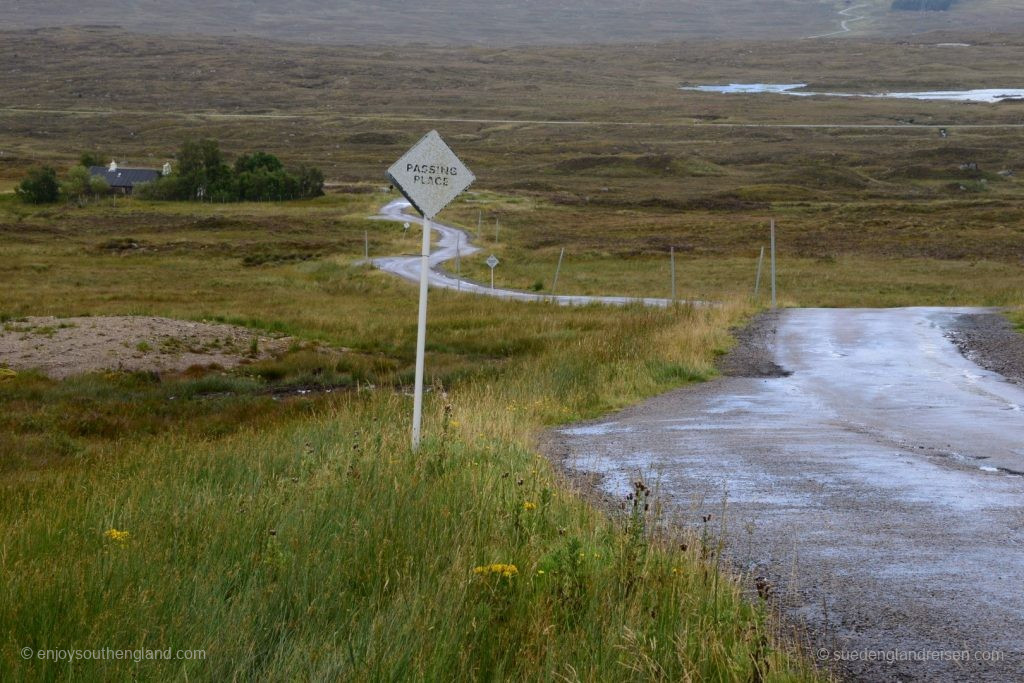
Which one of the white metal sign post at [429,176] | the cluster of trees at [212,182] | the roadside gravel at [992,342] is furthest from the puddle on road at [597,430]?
the cluster of trees at [212,182]

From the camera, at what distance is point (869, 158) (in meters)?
129

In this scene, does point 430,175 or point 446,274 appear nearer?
point 430,175

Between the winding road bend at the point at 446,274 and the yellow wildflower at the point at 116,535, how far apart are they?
27.1m

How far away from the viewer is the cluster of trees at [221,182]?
103 meters

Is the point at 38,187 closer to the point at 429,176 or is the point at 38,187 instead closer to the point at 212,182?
the point at 212,182

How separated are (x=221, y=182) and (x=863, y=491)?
10130 cm

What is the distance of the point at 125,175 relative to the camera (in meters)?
109

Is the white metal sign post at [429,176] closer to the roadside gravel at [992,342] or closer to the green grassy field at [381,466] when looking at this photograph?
the green grassy field at [381,466]

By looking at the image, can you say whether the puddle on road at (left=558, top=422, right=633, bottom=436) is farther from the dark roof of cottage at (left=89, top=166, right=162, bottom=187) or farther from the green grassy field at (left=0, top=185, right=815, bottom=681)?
the dark roof of cottage at (left=89, top=166, right=162, bottom=187)

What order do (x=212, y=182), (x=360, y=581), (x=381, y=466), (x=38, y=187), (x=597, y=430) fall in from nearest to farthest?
1. (x=360, y=581)
2. (x=381, y=466)
3. (x=597, y=430)
4. (x=38, y=187)
5. (x=212, y=182)

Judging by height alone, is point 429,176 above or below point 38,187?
Result: above

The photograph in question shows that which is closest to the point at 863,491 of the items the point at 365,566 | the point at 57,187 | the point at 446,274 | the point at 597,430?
the point at 597,430

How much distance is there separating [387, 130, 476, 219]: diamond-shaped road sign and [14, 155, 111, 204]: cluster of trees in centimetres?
9744

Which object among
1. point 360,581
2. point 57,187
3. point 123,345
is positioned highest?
point 360,581
